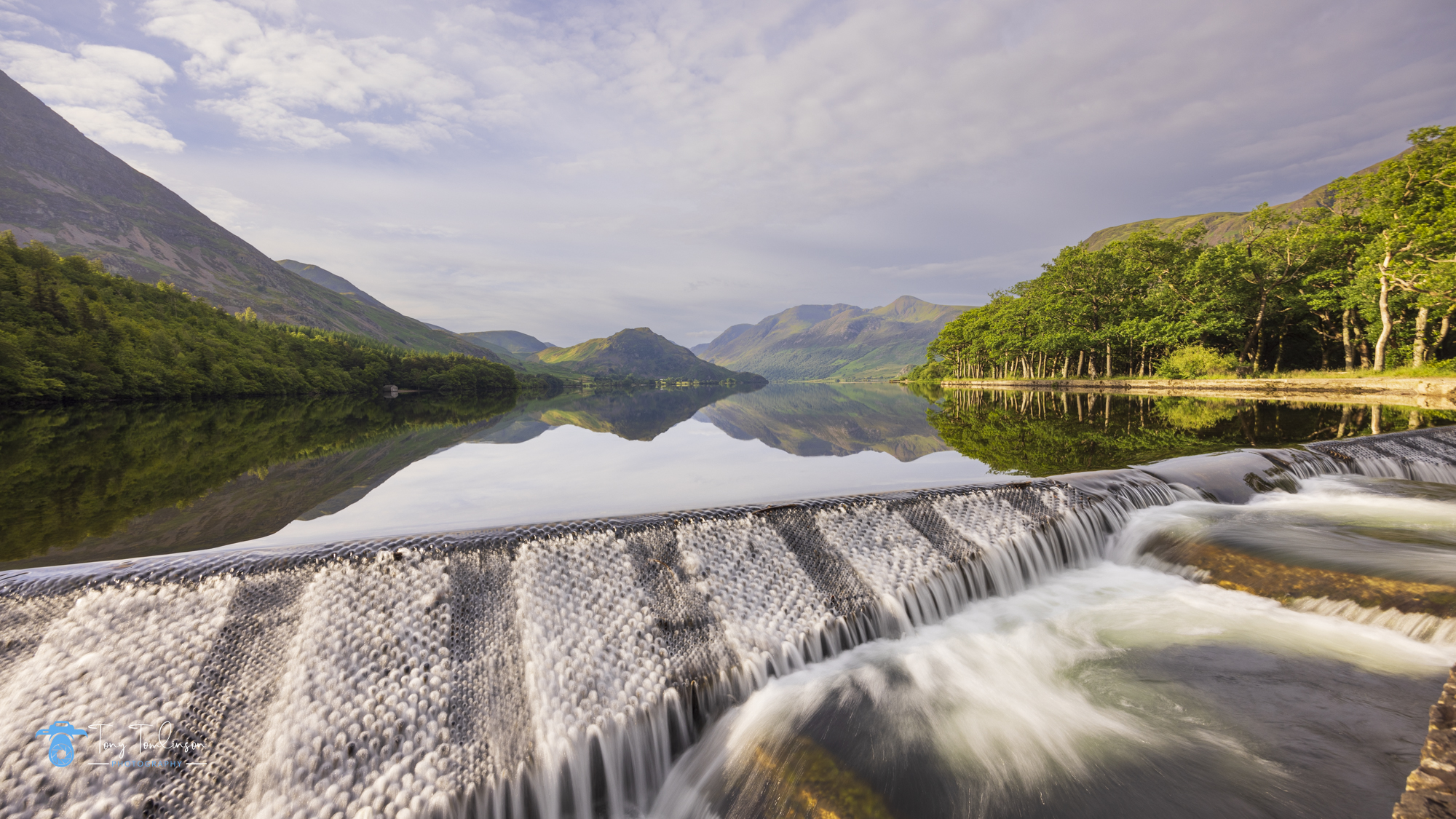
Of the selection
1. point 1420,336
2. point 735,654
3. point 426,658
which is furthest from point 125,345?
point 1420,336

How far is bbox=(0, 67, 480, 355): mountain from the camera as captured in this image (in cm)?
15388

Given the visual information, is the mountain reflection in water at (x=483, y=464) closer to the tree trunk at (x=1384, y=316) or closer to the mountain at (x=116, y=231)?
the tree trunk at (x=1384, y=316)

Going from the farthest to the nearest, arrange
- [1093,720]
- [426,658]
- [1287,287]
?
[1287,287] → [1093,720] → [426,658]

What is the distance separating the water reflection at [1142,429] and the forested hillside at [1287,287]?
13.2 metres

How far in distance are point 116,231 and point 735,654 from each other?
280125 mm

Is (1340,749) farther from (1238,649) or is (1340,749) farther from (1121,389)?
(1121,389)

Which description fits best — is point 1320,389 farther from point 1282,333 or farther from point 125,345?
point 125,345

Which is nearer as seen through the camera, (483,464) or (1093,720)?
(1093,720)

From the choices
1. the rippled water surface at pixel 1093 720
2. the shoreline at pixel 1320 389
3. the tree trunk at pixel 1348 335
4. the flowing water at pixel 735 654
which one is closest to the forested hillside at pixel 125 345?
the flowing water at pixel 735 654

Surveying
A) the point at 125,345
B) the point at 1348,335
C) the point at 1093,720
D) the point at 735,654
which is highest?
the point at 125,345

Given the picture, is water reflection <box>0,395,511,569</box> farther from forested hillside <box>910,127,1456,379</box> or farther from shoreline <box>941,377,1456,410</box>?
forested hillside <box>910,127,1456,379</box>

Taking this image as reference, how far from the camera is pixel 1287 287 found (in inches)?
1389

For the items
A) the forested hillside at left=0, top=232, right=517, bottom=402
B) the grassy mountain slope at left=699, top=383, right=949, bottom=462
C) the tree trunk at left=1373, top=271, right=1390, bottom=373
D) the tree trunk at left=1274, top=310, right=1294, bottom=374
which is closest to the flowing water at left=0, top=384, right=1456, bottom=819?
the grassy mountain slope at left=699, top=383, right=949, bottom=462

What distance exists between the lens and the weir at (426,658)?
2709mm
